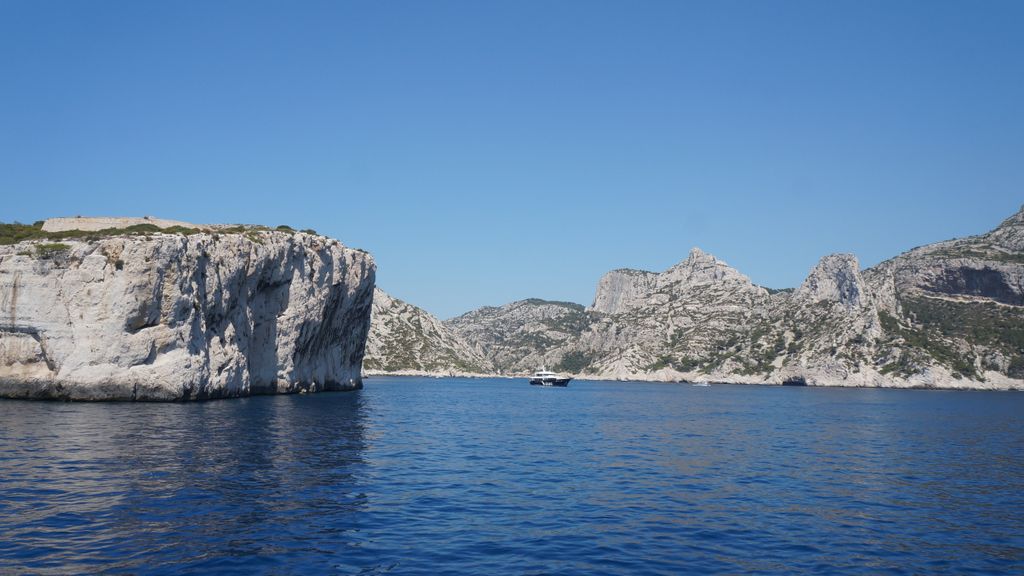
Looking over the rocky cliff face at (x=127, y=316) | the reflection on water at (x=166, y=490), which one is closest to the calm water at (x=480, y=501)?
the reflection on water at (x=166, y=490)

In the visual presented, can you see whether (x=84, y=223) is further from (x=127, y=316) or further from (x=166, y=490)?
(x=166, y=490)

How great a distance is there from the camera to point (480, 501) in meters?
26.7

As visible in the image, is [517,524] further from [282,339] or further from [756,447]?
[282,339]

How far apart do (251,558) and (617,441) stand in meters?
35.0

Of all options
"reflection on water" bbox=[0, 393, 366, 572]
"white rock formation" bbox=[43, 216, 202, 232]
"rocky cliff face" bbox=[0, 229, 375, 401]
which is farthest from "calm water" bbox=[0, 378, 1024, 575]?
"white rock formation" bbox=[43, 216, 202, 232]

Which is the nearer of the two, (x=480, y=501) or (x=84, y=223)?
(x=480, y=501)

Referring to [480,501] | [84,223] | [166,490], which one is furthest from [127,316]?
[480,501]

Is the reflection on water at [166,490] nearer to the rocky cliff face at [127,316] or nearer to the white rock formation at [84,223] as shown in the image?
the rocky cliff face at [127,316]

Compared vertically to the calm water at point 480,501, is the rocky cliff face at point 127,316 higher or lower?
higher

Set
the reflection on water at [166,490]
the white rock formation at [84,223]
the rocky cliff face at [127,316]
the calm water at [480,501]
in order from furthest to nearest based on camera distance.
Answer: the white rock formation at [84,223]
the rocky cliff face at [127,316]
the calm water at [480,501]
the reflection on water at [166,490]

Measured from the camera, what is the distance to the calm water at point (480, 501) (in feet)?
61.6

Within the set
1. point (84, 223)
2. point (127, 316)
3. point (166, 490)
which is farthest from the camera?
point (84, 223)

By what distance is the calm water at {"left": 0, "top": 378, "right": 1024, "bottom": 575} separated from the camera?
18766 mm

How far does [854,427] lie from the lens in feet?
220
